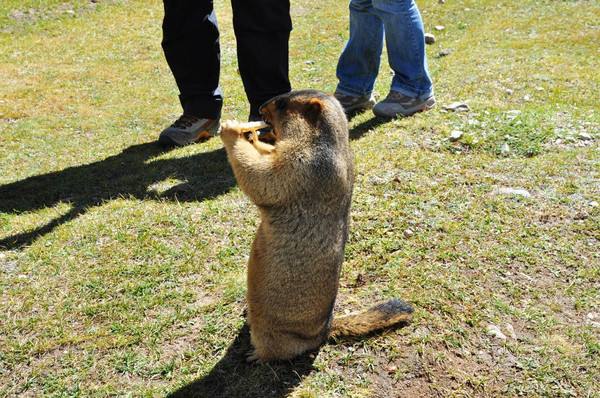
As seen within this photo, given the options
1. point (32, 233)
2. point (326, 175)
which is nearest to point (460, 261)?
point (326, 175)

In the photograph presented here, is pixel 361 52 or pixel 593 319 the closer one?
pixel 593 319

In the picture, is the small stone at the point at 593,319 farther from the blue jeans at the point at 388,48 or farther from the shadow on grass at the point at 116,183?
the blue jeans at the point at 388,48

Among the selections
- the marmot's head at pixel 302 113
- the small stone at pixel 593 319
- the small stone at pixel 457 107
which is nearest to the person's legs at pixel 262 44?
the small stone at pixel 457 107

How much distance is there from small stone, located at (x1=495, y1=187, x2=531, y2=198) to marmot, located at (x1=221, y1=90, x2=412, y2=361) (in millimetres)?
2324

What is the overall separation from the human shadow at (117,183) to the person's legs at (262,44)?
93 cm

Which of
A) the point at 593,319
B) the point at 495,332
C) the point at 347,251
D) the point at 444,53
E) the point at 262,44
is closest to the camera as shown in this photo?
the point at 495,332

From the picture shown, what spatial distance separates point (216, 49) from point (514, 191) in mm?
3989

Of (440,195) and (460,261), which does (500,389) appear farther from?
(440,195)

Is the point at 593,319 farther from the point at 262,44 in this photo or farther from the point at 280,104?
the point at 262,44

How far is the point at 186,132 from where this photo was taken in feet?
22.8

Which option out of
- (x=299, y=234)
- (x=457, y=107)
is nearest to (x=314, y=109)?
(x=299, y=234)

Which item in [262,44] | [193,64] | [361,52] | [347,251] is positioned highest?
[262,44]

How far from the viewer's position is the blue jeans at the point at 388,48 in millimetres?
6906

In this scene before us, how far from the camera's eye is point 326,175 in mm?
3711
